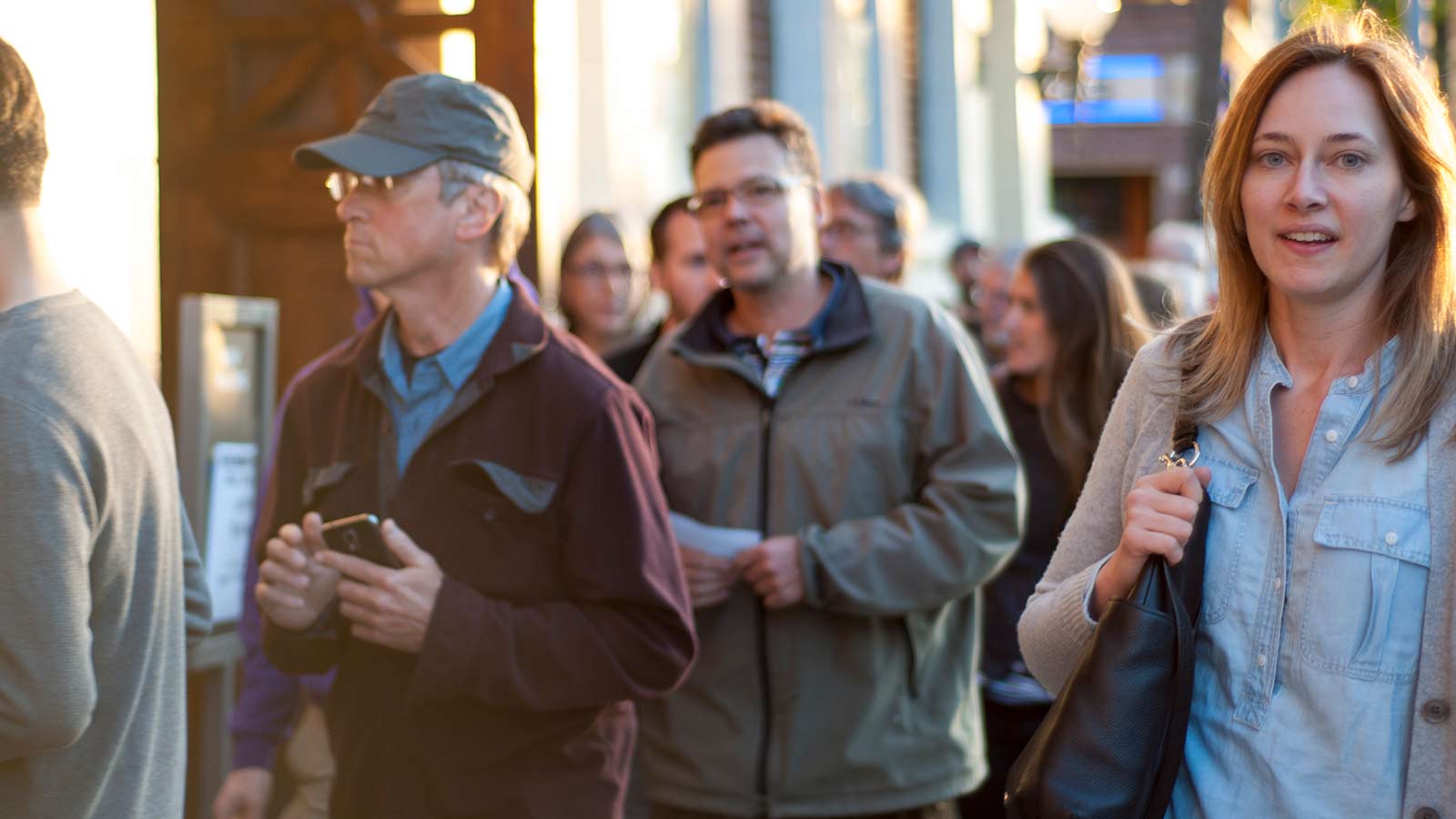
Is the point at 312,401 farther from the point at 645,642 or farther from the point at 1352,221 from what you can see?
the point at 1352,221

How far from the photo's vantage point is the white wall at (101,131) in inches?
221

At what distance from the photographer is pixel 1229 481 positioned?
2500 mm

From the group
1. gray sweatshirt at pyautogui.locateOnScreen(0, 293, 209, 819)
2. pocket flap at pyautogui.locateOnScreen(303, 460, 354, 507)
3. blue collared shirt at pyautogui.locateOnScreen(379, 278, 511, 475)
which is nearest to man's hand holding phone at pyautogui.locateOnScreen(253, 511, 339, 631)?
pocket flap at pyautogui.locateOnScreen(303, 460, 354, 507)

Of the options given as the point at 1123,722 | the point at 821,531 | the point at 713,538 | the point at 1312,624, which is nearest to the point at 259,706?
the point at 713,538

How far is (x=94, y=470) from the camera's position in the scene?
2.38 metres

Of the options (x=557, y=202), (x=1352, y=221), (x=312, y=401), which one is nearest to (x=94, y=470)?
(x=312, y=401)

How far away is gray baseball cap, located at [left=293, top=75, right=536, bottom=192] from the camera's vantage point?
3252 mm

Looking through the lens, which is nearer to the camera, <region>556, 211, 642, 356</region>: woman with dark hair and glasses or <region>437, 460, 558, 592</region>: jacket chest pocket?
<region>437, 460, 558, 592</region>: jacket chest pocket

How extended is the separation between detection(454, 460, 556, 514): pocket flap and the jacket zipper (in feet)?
3.75

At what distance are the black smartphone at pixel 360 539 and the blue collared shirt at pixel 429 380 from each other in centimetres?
21

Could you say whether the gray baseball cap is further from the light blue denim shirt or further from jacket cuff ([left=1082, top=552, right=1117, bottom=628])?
the light blue denim shirt

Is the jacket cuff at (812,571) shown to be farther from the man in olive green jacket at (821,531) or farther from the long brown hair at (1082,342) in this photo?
the long brown hair at (1082,342)

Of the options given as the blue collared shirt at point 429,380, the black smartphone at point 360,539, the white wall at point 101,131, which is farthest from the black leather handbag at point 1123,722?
the white wall at point 101,131

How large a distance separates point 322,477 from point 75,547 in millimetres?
995
